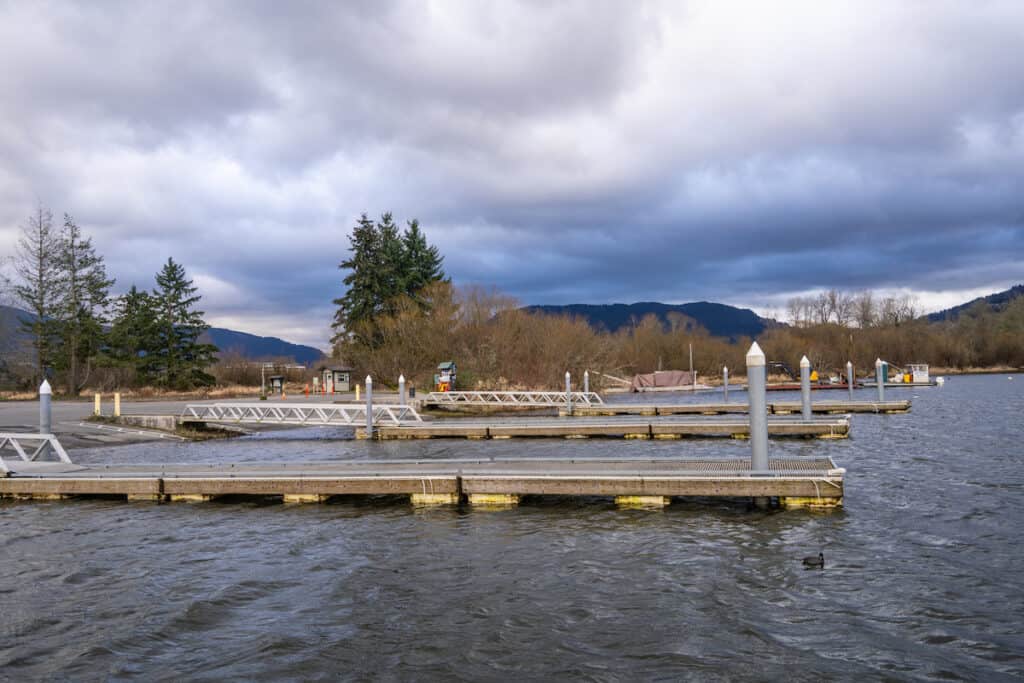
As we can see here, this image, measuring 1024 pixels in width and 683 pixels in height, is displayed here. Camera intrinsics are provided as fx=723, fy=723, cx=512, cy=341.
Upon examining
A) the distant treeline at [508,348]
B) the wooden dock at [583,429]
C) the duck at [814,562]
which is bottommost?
the duck at [814,562]

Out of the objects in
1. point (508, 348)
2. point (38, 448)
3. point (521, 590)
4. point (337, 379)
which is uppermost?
point (508, 348)

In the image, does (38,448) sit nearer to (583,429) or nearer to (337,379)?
(583,429)

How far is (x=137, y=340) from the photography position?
203ft

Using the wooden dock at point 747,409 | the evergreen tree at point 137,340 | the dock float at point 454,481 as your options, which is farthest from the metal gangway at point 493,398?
the evergreen tree at point 137,340

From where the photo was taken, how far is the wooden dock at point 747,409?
32.5 meters

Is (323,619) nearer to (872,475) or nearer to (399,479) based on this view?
(399,479)

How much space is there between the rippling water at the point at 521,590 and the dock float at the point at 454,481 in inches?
15.4

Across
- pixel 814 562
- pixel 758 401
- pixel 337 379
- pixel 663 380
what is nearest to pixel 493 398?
pixel 337 379

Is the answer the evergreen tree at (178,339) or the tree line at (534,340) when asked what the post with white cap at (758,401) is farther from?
the evergreen tree at (178,339)

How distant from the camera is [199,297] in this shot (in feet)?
217

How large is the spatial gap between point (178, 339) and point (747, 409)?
5026 cm

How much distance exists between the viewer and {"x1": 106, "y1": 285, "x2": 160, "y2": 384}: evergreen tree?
6197cm

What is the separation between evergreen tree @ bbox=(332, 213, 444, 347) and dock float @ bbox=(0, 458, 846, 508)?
1962 inches

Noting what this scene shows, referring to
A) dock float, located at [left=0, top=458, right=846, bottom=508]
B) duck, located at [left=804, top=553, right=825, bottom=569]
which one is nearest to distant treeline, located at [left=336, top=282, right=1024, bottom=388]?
dock float, located at [left=0, top=458, right=846, bottom=508]
